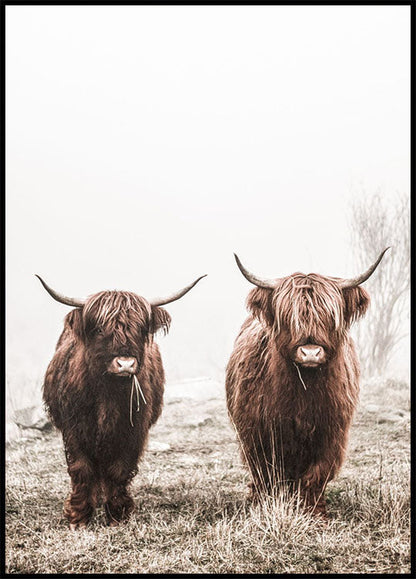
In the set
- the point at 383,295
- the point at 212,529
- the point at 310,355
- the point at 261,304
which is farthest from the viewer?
the point at 383,295

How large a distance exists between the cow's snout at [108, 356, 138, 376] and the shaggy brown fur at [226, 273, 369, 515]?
0.92 meters

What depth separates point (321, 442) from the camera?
426 centimetres

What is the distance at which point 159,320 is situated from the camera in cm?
432

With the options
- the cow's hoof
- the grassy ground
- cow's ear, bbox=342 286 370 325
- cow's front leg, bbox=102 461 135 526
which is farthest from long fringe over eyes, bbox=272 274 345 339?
the cow's hoof

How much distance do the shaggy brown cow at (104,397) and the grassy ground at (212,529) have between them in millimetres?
268

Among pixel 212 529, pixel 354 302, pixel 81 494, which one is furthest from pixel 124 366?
pixel 354 302

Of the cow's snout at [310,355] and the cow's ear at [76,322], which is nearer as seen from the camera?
the cow's snout at [310,355]

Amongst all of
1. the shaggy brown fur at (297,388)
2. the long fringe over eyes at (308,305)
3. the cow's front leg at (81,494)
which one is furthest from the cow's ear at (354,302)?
the cow's front leg at (81,494)

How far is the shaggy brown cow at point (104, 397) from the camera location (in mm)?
4074

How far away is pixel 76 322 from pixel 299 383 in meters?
1.56

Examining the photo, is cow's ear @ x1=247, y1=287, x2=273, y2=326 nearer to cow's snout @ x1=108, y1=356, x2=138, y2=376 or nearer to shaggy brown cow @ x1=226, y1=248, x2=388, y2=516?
shaggy brown cow @ x1=226, y1=248, x2=388, y2=516

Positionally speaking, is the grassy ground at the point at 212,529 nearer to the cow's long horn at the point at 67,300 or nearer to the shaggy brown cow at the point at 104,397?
the shaggy brown cow at the point at 104,397

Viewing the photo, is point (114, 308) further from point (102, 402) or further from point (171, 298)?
point (102, 402)

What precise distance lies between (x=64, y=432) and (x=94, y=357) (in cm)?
72
